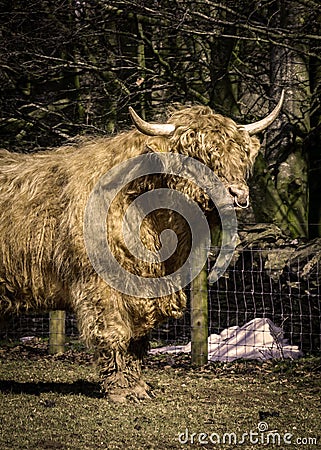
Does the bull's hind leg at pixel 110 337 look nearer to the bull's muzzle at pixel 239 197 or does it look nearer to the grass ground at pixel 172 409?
the grass ground at pixel 172 409

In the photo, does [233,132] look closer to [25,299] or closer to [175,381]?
[25,299]

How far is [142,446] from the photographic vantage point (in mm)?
4379

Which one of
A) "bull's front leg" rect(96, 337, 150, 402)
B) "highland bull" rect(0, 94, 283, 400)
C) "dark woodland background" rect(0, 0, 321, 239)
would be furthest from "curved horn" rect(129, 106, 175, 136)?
"dark woodland background" rect(0, 0, 321, 239)

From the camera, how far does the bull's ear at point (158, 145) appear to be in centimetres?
528

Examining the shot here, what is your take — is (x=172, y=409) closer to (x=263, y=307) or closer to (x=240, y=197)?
(x=240, y=197)

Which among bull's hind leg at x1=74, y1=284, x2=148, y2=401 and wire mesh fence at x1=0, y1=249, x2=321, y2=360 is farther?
wire mesh fence at x1=0, y1=249, x2=321, y2=360

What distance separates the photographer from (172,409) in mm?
5379

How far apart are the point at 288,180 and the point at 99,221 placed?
5005mm

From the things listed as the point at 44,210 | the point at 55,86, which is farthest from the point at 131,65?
the point at 44,210

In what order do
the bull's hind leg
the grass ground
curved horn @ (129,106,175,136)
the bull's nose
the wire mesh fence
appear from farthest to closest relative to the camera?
the wire mesh fence < the bull's hind leg < curved horn @ (129,106,175,136) < the bull's nose < the grass ground

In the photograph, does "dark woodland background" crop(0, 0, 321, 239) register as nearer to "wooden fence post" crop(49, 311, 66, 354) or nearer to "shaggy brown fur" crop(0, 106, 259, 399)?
"wooden fence post" crop(49, 311, 66, 354)

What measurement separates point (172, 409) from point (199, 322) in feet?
7.69

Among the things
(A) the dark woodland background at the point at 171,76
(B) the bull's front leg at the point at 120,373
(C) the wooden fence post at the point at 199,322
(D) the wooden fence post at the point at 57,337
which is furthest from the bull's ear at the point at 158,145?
(A) the dark woodland background at the point at 171,76

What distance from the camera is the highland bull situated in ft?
17.3
